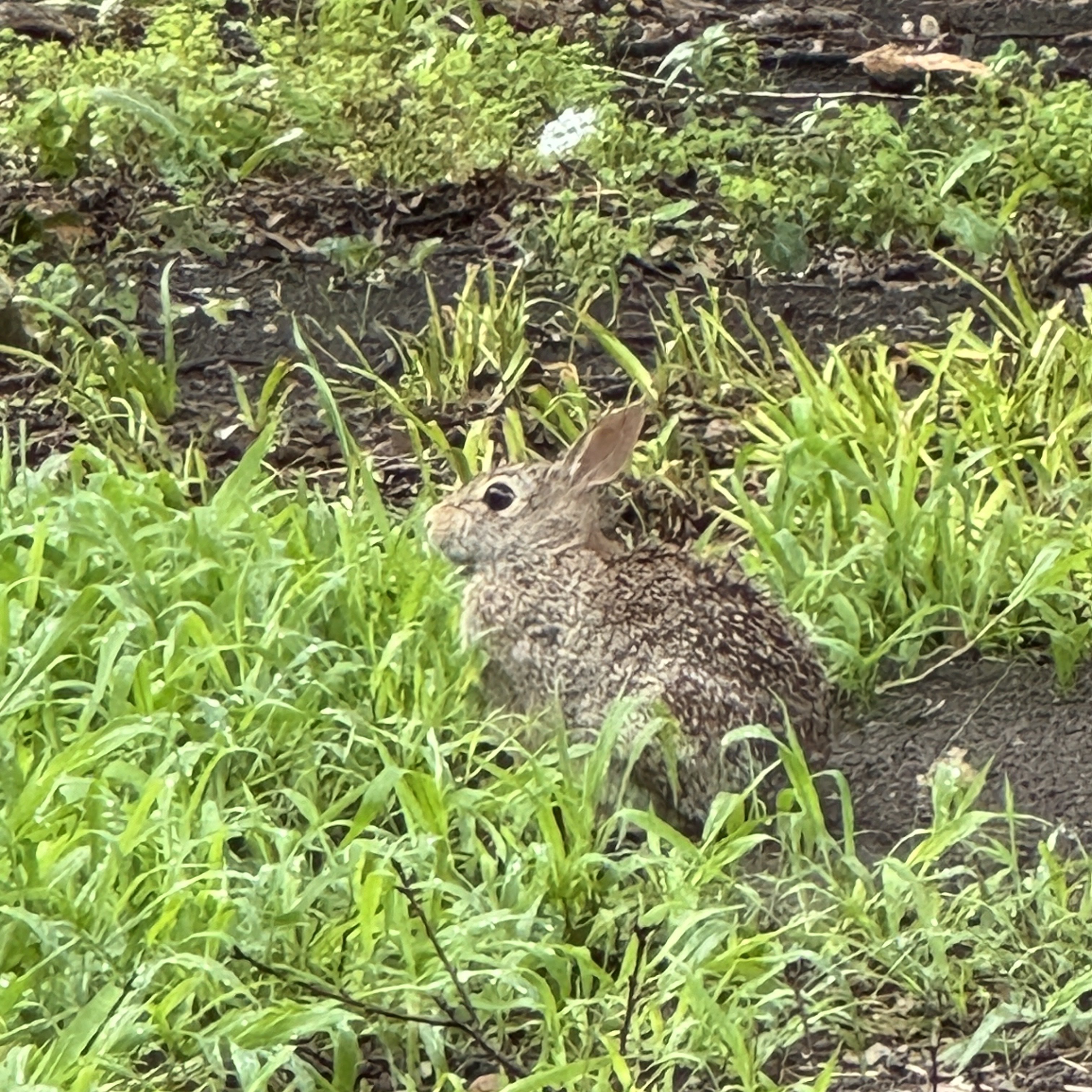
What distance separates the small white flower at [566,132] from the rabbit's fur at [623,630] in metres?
2.55

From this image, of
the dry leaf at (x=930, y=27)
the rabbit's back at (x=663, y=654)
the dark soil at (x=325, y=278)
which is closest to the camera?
the rabbit's back at (x=663, y=654)

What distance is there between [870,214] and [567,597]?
2.56m

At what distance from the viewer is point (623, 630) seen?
4129 millimetres

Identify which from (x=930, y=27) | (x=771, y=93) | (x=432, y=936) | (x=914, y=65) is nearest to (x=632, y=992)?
(x=432, y=936)

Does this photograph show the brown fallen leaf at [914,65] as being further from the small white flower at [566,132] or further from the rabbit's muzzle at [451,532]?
the rabbit's muzzle at [451,532]

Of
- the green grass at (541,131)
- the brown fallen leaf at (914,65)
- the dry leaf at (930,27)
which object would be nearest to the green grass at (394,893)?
the green grass at (541,131)

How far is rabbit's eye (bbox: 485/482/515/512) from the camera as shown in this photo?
14.6 ft

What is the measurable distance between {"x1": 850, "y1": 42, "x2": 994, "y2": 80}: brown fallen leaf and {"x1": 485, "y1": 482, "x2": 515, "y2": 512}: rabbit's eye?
3.38m

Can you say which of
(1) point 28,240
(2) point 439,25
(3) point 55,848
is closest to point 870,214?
(2) point 439,25

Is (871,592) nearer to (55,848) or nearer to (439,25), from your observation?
(55,848)

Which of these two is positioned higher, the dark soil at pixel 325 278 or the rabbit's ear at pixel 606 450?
the rabbit's ear at pixel 606 450

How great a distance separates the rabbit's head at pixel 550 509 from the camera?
4.36 metres

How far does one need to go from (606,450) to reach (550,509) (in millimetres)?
165

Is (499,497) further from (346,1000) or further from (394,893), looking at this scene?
(346,1000)
